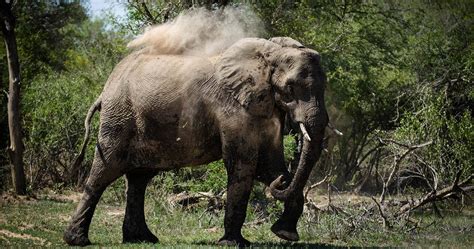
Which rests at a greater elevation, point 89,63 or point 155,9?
point 155,9

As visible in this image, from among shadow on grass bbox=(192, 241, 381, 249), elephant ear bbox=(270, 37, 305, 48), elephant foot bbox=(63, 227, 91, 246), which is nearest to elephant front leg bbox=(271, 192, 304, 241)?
shadow on grass bbox=(192, 241, 381, 249)

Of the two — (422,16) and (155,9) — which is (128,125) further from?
(422,16)

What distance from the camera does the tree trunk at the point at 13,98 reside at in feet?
64.8

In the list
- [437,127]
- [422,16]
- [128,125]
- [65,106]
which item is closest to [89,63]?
[65,106]

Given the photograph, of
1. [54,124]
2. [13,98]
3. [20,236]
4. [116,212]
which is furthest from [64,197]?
[20,236]

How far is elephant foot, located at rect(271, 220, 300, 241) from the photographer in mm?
10766

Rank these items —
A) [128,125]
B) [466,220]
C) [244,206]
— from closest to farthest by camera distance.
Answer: [244,206], [128,125], [466,220]

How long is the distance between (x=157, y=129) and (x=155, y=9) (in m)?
8.80

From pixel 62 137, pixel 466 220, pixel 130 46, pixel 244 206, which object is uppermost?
pixel 130 46

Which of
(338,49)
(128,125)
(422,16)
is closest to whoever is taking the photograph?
(128,125)

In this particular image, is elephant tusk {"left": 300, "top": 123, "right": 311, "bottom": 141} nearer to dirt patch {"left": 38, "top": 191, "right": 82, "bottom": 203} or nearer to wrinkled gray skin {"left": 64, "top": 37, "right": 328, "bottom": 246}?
wrinkled gray skin {"left": 64, "top": 37, "right": 328, "bottom": 246}

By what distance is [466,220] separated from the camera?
15742 mm

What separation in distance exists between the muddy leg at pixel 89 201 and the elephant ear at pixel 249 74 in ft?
6.90

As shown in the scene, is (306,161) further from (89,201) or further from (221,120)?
(89,201)
